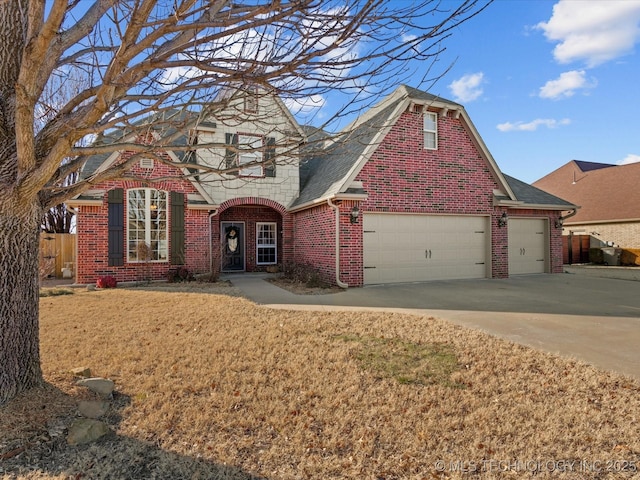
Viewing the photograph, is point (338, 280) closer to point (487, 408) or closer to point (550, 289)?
point (550, 289)

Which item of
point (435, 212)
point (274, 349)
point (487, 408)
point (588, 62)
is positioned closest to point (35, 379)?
point (274, 349)

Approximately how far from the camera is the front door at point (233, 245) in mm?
15891

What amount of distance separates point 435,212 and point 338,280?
418 centimetres

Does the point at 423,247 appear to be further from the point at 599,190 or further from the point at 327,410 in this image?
the point at 599,190

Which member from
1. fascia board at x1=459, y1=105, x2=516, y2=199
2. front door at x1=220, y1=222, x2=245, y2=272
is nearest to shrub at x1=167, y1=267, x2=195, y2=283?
front door at x1=220, y1=222, x2=245, y2=272

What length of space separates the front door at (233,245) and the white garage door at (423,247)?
7.10 m

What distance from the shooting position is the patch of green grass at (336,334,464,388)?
3.98 meters

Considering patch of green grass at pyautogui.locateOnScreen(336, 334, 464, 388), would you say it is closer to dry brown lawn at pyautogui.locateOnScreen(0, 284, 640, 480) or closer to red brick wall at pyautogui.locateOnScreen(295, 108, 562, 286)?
dry brown lawn at pyautogui.locateOnScreen(0, 284, 640, 480)

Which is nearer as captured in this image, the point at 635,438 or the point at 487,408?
the point at 635,438

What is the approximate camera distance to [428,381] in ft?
12.8

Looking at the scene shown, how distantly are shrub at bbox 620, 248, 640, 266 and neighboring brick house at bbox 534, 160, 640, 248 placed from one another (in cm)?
154

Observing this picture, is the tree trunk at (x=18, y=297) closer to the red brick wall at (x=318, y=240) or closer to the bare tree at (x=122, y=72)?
the bare tree at (x=122, y=72)

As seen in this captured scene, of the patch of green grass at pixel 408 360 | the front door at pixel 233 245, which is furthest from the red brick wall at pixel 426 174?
the front door at pixel 233 245

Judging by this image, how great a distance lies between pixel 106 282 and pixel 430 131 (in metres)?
11.7
